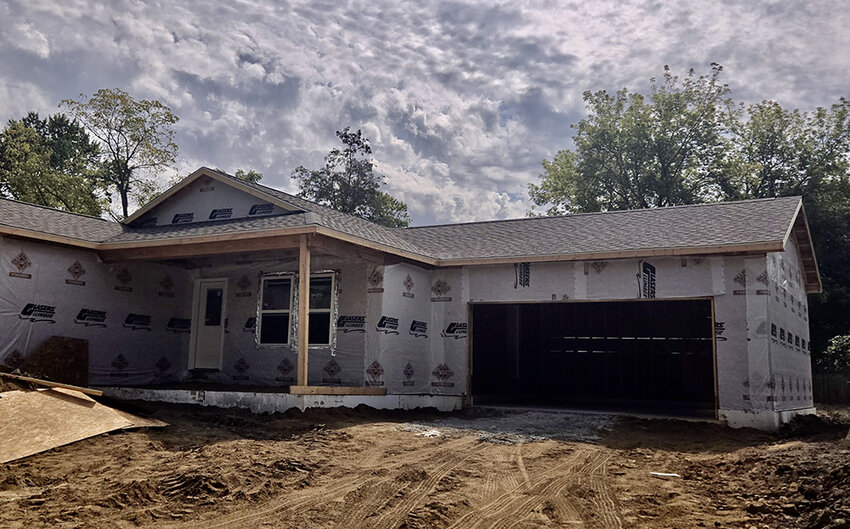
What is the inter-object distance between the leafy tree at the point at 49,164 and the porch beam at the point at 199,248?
20.3m

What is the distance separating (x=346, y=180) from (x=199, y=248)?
26.1 meters

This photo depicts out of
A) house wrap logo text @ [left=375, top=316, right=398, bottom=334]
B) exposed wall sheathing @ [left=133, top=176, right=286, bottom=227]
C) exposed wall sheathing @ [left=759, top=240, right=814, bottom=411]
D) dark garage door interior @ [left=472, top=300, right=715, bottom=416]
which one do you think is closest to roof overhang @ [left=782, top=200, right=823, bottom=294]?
exposed wall sheathing @ [left=759, top=240, right=814, bottom=411]

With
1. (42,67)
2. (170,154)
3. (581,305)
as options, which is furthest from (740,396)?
(170,154)

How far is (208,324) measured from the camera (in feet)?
46.4

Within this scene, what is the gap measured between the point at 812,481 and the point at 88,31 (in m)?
18.2

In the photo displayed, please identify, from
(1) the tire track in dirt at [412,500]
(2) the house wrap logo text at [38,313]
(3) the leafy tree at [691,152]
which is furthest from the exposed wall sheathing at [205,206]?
(3) the leafy tree at [691,152]

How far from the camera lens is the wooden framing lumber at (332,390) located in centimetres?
987

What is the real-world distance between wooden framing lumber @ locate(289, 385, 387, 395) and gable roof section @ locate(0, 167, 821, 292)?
238 cm

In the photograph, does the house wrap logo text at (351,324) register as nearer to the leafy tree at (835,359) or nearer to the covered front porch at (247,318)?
the covered front porch at (247,318)

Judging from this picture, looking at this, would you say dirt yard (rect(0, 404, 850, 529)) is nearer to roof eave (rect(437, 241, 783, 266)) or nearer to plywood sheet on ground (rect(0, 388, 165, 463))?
plywood sheet on ground (rect(0, 388, 165, 463))

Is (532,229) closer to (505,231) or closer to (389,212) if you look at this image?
(505,231)

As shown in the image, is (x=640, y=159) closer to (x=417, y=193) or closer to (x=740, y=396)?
(x=417, y=193)

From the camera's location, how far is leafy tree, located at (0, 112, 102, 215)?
29375mm

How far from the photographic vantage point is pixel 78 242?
11.6 m
